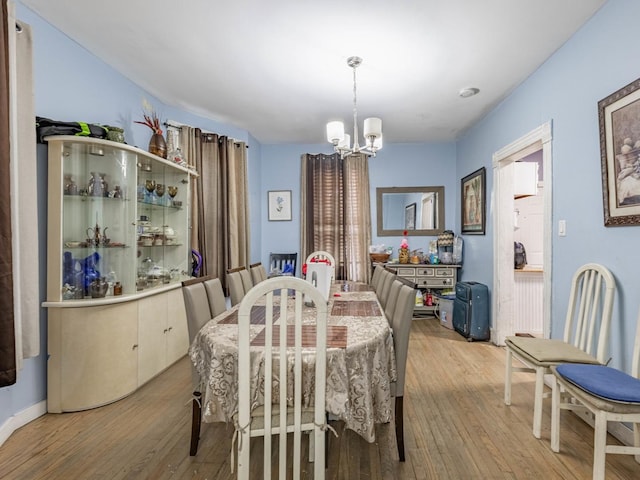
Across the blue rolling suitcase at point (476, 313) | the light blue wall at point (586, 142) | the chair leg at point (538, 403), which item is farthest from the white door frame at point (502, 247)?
the chair leg at point (538, 403)

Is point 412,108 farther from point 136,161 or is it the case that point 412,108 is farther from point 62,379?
point 62,379

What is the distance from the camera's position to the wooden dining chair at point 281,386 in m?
1.31

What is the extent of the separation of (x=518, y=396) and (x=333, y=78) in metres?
3.01

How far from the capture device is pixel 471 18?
218 centimetres

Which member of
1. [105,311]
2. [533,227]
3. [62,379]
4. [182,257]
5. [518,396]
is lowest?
[518,396]

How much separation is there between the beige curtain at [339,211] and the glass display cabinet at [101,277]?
98.9 inches

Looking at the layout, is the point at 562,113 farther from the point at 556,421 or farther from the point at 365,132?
the point at 556,421

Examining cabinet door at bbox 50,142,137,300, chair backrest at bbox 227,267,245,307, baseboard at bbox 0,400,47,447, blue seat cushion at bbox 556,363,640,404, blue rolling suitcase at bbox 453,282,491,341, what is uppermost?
cabinet door at bbox 50,142,137,300

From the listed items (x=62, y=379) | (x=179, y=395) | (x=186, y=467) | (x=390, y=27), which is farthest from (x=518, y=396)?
(x=62, y=379)

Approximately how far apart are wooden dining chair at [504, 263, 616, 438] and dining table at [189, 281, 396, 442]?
989 mm

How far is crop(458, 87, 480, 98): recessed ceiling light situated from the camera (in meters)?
3.25

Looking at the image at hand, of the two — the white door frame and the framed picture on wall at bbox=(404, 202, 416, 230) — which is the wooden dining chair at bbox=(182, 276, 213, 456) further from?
the framed picture on wall at bbox=(404, 202, 416, 230)

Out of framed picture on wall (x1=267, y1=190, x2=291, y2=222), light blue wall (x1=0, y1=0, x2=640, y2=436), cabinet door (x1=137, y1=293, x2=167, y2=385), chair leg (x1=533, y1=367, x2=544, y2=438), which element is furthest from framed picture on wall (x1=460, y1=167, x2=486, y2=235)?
cabinet door (x1=137, y1=293, x2=167, y2=385)

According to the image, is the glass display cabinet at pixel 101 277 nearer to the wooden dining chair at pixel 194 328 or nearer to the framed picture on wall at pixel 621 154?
the wooden dining chair at pixel 194 328
